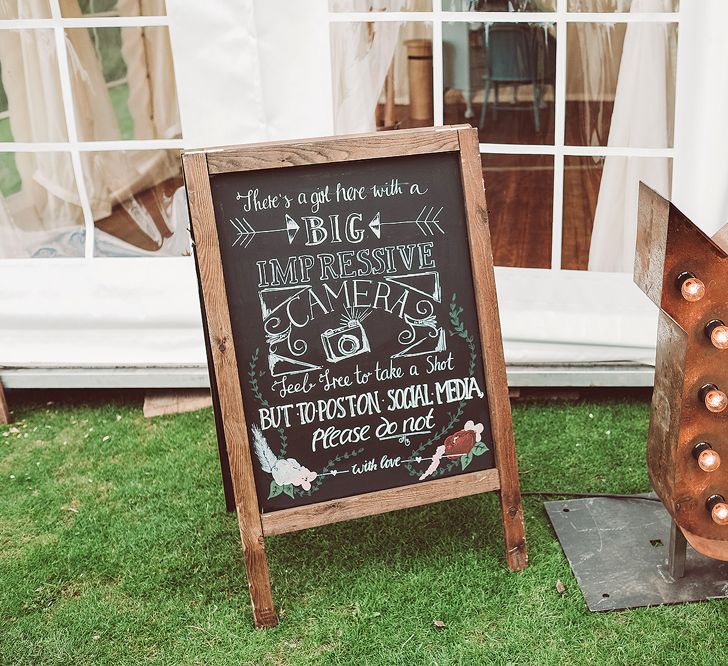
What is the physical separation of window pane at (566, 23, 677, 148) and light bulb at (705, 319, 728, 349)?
1449mm

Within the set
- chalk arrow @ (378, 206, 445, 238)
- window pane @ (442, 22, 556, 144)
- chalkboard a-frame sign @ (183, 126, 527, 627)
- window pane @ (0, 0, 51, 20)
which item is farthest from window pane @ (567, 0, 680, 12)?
window pane @ (0, 0, 51, 20)

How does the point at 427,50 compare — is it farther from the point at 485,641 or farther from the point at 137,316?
the point at 485,641

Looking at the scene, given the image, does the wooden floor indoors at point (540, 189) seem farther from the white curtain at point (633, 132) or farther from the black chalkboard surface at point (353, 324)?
the black chalkboard surface at point (353, 324)

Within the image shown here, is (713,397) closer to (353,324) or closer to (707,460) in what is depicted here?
(707,460)

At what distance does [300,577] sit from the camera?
2807mm

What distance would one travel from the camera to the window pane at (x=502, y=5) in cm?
Result: 345

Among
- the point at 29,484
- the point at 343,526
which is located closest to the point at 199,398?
the point at 29,484

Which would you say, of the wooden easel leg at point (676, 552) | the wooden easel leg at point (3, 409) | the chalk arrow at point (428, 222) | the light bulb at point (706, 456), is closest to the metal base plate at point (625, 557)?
the wooden easel leg at point (676, 552)

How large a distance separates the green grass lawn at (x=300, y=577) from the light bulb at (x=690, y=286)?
971 mm

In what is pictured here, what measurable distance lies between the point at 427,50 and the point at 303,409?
6.04 feet

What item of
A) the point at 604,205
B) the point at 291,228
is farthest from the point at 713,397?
the point at 604,205

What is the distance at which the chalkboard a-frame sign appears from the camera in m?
2.49

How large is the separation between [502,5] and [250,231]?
1663mm

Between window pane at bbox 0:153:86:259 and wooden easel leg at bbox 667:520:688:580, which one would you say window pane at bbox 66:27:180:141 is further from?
wooden easel leg at bbox 667:520:688:580
